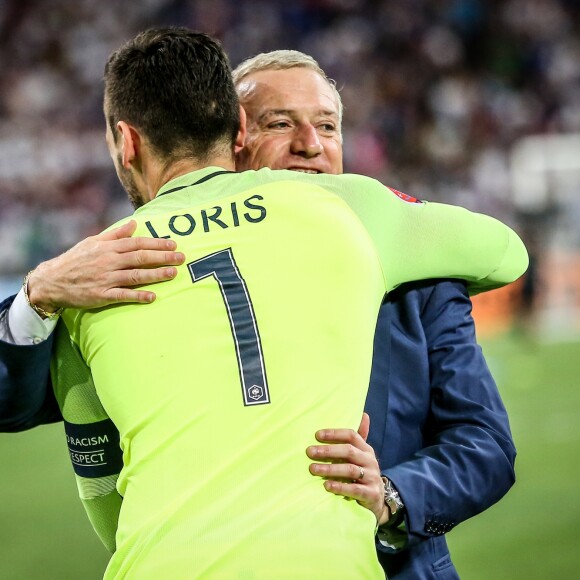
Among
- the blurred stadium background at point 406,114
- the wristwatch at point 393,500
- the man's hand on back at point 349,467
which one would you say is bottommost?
the wristwatch at point 393,500

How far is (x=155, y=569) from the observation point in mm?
1630

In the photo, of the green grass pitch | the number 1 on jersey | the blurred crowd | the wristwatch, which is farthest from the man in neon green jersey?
the blurred crowd

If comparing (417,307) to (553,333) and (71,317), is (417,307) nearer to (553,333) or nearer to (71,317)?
(71,317)

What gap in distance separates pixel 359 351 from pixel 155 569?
20.6 inches

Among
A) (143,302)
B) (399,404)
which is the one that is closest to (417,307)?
(399,404)

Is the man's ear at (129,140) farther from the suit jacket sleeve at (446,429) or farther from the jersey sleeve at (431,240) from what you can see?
the suit jacket sleeve at (446,429)

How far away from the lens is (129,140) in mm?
2094

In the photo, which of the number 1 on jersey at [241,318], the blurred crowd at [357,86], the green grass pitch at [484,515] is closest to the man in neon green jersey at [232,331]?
the number 1 on jersey at [241,318]

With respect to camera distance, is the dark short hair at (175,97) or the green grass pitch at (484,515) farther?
the green grass pitch at (484,515)

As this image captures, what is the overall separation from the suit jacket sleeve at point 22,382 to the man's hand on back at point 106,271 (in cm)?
10

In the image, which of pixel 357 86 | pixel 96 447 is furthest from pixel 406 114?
pixel 96 447

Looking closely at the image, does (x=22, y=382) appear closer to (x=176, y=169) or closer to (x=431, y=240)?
(x=176, y=169)

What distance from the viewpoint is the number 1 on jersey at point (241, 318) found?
1.74 meters

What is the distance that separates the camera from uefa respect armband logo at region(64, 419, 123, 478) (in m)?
2.10
